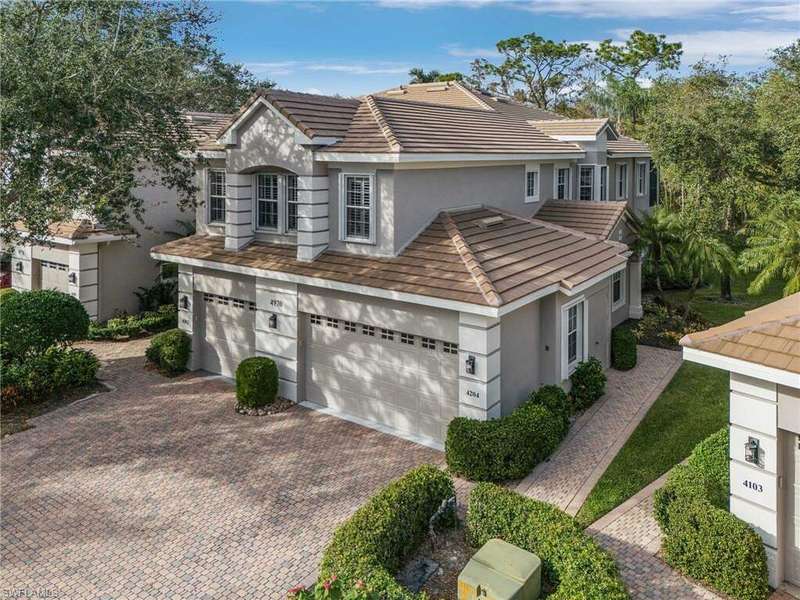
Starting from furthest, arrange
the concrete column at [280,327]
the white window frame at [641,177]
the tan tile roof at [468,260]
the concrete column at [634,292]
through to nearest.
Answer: the white window frame at [641,177] → the concrete column at [634,292] → the concrete column at [280,327] → the tan tile roof at [468,260]

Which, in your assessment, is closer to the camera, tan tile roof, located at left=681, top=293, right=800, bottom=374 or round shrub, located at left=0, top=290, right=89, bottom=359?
tan tile roof, located at left=681, top=293, right=800, bottom=374

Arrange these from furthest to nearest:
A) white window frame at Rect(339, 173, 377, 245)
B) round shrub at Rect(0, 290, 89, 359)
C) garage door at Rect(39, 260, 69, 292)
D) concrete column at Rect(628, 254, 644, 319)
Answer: garage door at Rect(39, 260, 69, 292), concrete column at Rect(628, 254, 644, 319), round shrub at Rect(0, 290, 89, 359), white window frame at Rect(339, 173, 377, 245)

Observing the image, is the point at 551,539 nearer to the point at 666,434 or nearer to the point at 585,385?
the point at 666,434

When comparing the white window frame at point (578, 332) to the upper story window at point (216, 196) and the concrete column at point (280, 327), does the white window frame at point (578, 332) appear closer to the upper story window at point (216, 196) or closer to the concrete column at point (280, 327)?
the concrete column at point (280, 327)

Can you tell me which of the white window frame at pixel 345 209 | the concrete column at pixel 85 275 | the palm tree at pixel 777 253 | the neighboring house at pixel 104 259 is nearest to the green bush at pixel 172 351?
the neighboring house at pixel 104 259

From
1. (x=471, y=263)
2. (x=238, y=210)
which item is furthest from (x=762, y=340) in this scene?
(x=238, y=210)

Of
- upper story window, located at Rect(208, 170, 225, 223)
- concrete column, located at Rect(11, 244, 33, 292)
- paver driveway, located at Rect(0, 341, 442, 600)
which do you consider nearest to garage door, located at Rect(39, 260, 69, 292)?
concrete column, located at Rect(11, 244, 33, 292)

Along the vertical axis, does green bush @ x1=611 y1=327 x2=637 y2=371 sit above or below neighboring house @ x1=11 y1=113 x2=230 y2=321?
below

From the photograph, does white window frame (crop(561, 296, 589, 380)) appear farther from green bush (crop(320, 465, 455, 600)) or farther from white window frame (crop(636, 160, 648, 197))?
white window frame (crop(636, 160, 648, 197))
